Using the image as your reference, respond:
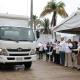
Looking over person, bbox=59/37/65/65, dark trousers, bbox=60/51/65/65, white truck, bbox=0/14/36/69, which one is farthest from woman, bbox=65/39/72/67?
white truck, bbox=0/14/36/69

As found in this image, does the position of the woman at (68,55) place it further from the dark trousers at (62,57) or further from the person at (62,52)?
the dark trousers at (62,57)

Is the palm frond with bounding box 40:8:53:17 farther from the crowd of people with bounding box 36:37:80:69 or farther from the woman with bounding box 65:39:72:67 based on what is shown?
the woman with bounding box 65:39:72:67

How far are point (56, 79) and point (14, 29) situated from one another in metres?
4.40

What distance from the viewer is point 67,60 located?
1705 cm

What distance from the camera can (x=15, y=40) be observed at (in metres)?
14.6

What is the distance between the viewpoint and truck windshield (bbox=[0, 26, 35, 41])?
1474 cm

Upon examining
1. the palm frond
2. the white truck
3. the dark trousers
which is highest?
the palm frond

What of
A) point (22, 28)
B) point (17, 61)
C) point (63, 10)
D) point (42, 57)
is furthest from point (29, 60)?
point (63, 10)

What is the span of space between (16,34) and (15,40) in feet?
1.89

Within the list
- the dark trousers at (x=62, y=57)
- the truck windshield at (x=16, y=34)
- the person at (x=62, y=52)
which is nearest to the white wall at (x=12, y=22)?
the truck windshield at (x=16, y=34)

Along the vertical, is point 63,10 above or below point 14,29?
above

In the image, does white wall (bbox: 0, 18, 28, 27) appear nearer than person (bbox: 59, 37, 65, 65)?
Yes

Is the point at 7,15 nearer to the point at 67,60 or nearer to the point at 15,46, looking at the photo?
the point at 15,46

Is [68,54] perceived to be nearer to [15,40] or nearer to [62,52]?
[62,52]
